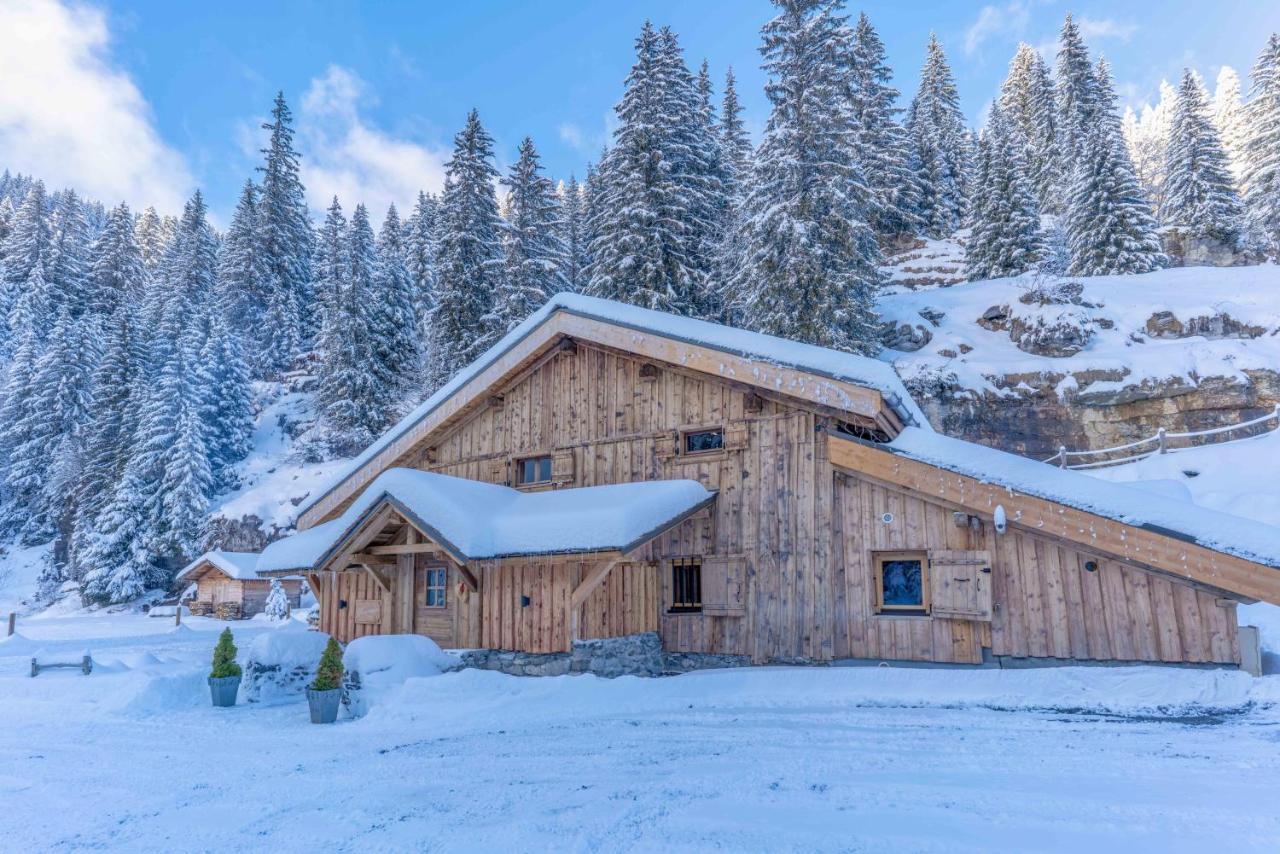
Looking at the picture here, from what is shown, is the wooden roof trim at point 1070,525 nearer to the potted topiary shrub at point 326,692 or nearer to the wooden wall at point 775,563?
the wooden wall at point 775,563

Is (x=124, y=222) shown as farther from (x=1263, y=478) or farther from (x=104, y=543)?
(x=1263, y=478)

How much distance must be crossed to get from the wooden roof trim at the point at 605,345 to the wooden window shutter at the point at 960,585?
2.29 metres

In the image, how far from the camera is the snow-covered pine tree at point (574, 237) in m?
36.4

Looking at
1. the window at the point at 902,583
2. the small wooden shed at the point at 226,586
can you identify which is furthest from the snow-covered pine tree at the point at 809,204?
the small wooden shed at the point at 226,586

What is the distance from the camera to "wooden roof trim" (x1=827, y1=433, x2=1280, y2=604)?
26.6ft

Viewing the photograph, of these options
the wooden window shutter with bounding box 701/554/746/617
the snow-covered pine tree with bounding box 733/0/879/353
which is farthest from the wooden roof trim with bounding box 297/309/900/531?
the snow-covered pine tree with bounding box 733/0/879/353

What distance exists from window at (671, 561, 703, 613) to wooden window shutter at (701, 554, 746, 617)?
37 centimetres

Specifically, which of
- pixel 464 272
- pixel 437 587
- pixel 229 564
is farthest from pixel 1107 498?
pixel 229 564

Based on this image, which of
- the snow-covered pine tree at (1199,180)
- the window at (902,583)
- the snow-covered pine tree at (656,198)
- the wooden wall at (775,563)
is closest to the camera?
the wooden wall at (775,563)

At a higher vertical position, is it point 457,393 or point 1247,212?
point 1247,212

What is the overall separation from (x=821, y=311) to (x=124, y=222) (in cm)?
6379

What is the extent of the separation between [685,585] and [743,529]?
1605 millimetres

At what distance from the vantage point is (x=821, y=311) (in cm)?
2127

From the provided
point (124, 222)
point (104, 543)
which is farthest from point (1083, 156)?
point (124, 222)
